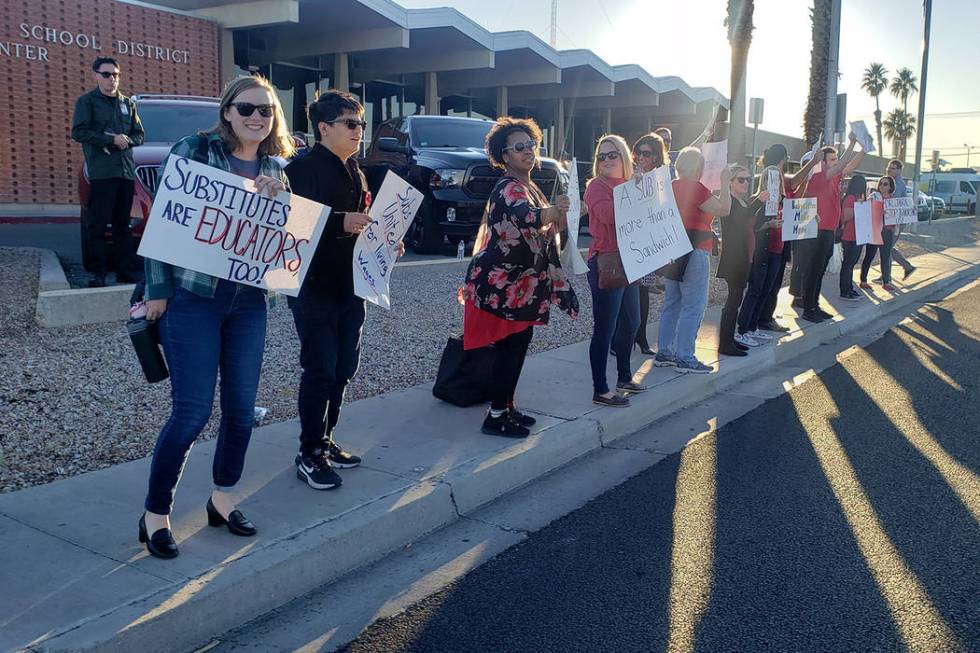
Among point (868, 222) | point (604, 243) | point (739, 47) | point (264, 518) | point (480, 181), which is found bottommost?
point (264, 518)

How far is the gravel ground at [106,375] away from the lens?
199 inches

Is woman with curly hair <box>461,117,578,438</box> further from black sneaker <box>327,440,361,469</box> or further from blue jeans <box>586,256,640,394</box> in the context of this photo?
black sneaker <box>327,440,361,469</box>

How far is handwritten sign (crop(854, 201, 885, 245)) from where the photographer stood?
11953 mm

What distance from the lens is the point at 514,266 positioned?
5.32 meters

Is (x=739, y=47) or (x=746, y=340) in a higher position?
(x=739, y=47)

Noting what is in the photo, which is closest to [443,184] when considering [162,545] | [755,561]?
[755,561]

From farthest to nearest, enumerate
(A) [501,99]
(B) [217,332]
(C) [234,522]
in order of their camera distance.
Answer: (A) [501,99]
(C) [234,522]
(B) [217,332]

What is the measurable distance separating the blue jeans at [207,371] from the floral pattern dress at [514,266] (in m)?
1.74

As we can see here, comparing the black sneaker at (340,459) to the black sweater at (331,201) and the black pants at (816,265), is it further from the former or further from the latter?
the black pants at (816,265)

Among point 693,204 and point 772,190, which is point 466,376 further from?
point 772,190

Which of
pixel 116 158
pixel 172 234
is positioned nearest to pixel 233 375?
pixel 172 234

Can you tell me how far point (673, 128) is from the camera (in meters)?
46.8

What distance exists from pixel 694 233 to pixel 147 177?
5459 millimetres

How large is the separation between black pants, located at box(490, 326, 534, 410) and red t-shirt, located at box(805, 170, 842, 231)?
605 cm
